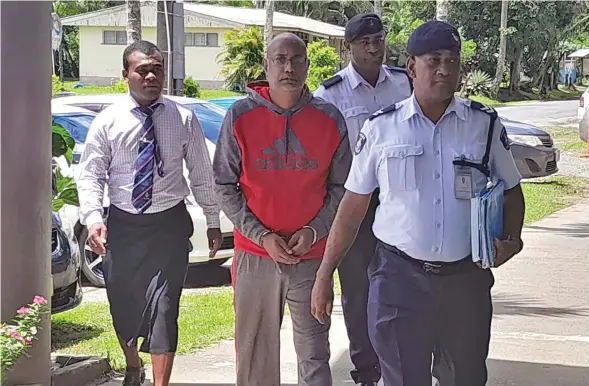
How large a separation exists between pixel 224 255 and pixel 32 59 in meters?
4.69

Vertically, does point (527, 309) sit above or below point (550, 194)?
above

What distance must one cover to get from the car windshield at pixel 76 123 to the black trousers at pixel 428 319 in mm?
5877

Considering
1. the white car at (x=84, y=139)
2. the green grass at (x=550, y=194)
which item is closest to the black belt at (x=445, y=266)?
the white car at (x=84, y=139)

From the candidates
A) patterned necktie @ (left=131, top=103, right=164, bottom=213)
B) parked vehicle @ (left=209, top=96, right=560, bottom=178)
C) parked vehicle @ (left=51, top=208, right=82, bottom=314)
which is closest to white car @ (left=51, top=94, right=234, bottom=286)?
parked vehicle @ (left=51, top=208, right=82, bottom=314)

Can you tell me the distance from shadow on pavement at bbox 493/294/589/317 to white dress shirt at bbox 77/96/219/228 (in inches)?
143

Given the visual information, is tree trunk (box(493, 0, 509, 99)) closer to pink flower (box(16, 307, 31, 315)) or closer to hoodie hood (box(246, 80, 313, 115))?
hoodie hood (box(246, 80, 313, 115))

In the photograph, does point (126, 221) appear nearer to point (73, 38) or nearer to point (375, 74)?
point (375, 74)

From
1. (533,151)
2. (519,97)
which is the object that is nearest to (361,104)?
(533,151)

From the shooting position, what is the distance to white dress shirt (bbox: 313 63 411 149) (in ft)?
17.8

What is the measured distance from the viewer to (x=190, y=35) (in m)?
47.3

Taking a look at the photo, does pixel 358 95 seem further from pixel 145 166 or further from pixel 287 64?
pixel 145 166

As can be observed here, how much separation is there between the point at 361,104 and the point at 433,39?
1.74 metres

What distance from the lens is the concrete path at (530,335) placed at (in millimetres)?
5914

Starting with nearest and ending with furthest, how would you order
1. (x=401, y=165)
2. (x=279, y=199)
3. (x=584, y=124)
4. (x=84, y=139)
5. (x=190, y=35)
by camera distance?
(x=401, y=165) < (x=279, y=199) < (x=84, y=139) < (x=584, y=124) < (x=190, y=35)
